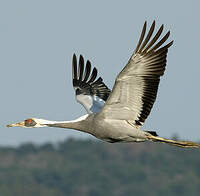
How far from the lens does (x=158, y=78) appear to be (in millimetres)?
21250

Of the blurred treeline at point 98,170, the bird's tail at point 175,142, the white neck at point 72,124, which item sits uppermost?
the white neck at point 72,124

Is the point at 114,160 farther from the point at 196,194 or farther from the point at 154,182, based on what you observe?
the point at 196,194

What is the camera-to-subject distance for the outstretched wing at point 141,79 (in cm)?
2088

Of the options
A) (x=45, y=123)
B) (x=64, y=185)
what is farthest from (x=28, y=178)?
(x=45, y=123)

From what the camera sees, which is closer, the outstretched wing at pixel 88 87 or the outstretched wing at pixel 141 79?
the outstretched wing at pixel 141 79

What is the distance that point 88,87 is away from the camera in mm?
26375

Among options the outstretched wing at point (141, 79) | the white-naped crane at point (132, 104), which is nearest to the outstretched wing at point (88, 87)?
the white-naped crane at point (132, 104)

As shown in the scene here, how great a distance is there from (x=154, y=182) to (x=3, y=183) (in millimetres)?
32636

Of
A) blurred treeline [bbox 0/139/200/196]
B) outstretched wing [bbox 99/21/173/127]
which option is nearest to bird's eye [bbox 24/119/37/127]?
outstretched wing [bbox 99/21/173/127]

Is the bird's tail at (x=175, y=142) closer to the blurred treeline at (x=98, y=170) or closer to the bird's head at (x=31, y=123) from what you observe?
the bird's head at (x=31, y=123)

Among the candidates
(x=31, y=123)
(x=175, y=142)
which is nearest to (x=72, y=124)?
(x=31, y=123)

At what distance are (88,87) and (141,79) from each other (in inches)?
213

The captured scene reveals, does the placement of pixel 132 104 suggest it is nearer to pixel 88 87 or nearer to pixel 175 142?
pixel 175 142

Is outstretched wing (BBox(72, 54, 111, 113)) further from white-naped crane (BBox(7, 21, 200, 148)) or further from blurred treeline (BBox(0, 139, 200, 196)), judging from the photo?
blurred treeline (BBox(0, 139, 200, 196))
